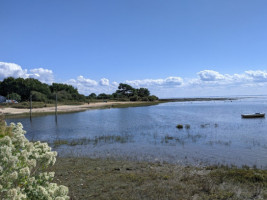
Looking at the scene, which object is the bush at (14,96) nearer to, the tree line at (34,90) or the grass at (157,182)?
the tree line at (34,90)

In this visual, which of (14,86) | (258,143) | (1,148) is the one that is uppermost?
(14,86)

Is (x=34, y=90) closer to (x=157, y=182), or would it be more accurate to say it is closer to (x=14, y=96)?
(x=14, y=96)

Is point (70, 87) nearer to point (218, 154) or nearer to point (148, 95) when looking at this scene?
point (148, 95)

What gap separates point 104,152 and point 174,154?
498cm

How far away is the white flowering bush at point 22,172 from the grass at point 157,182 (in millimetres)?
3611

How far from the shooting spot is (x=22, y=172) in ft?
12.4

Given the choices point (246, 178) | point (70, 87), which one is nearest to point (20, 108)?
point (70, 87)

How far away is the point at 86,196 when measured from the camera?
7762mm

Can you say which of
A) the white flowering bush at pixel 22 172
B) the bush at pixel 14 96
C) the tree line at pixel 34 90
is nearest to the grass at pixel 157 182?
the white flowering bush at pixel 22 172

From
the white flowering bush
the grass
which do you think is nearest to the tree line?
the grass

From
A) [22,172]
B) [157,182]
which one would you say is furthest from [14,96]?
[22,172]

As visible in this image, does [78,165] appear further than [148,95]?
No

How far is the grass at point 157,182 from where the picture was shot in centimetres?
777

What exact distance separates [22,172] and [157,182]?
6263 mm
